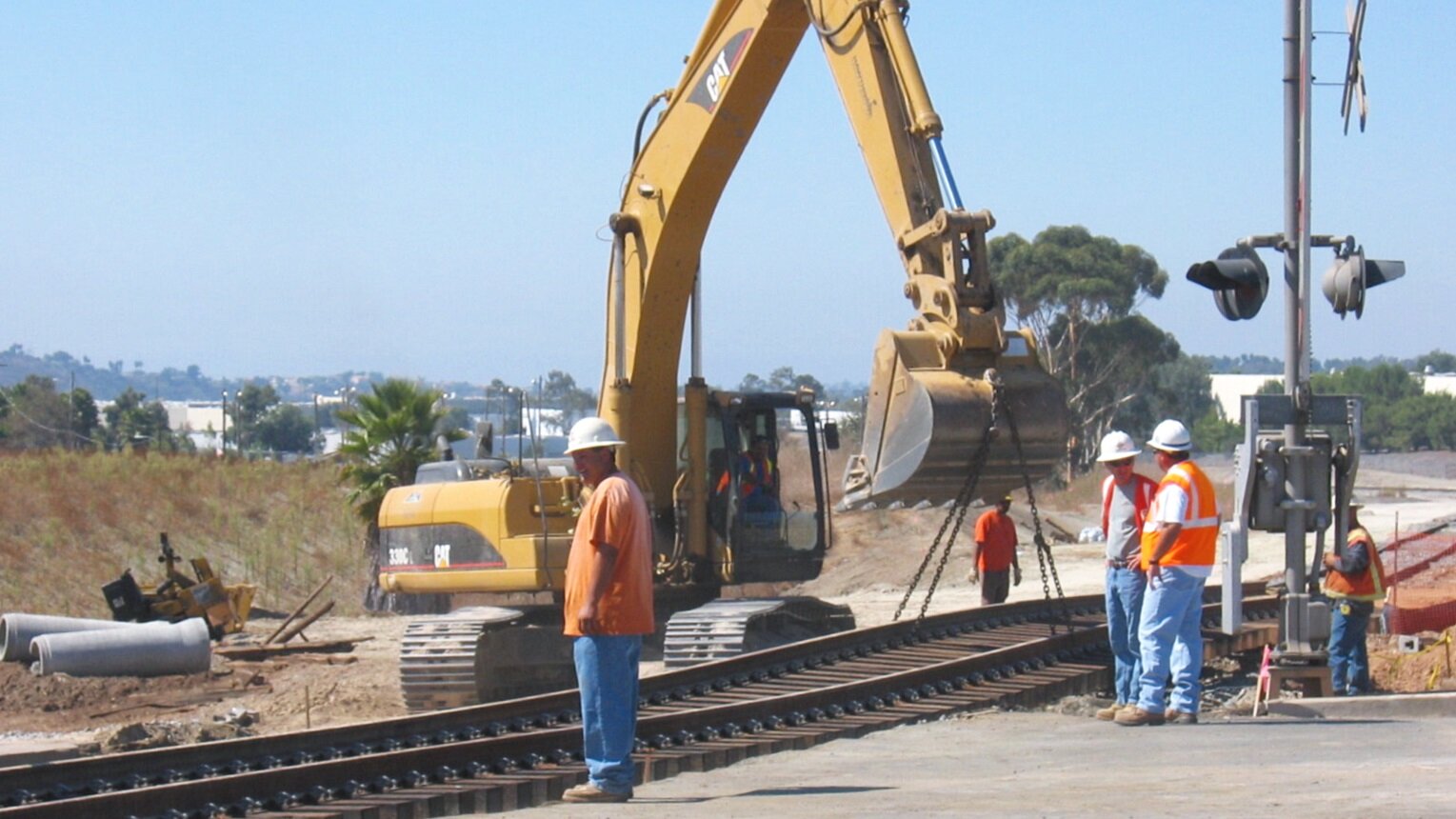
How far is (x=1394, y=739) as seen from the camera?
33.5ft

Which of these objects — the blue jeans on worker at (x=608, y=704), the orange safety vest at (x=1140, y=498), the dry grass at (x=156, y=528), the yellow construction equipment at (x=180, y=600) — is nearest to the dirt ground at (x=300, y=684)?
the yellow construction equipment at (x=180, y=600)

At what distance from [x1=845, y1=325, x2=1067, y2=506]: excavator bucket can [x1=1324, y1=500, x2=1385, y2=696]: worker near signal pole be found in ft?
7.88

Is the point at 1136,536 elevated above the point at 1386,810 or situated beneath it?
elevated above

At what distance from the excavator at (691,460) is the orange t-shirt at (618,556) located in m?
4.67

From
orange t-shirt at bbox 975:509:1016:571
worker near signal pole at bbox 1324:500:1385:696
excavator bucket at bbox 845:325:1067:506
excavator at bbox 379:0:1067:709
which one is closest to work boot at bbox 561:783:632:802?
excavator bucket at bbox 845:325:1067:506

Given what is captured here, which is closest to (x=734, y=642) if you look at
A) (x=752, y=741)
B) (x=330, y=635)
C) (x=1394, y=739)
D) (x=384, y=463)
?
(x=752, y=741)

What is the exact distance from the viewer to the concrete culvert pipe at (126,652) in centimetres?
2019

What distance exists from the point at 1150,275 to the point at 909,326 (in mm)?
62919

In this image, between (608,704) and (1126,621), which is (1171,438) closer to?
(1126,621)

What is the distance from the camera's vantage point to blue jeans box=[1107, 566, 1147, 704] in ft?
39.0

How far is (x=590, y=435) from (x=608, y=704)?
4.08 ft

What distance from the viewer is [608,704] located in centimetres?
877

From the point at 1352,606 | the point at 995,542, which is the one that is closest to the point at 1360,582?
the point at 1352,606

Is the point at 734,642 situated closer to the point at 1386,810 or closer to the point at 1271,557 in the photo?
the point at 1386,810
